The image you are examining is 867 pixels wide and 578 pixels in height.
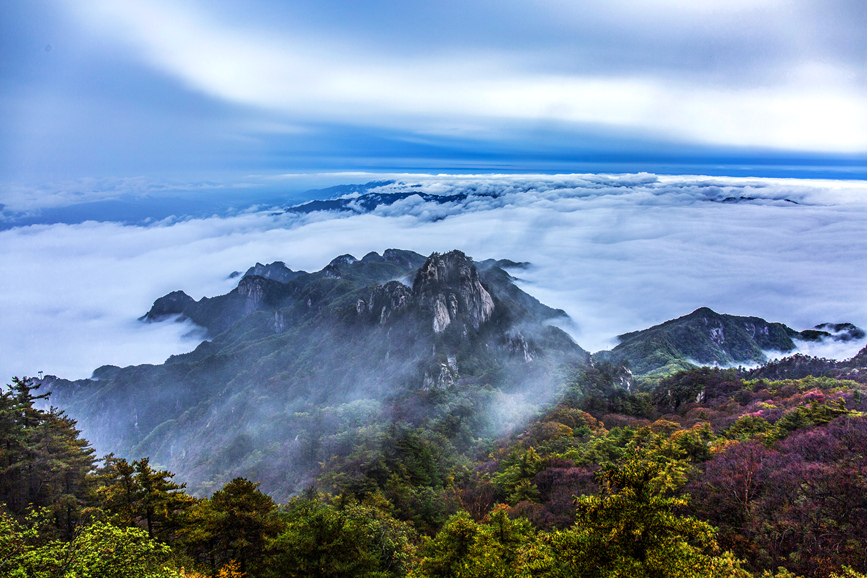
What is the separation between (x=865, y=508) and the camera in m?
20.0

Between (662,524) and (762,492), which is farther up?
(662,524)

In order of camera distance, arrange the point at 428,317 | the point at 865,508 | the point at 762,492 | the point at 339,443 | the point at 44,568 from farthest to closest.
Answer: the point at 428,317 < the point at 339,443 < the point at 762,492 < the point at 865,508 < the point at 44,568

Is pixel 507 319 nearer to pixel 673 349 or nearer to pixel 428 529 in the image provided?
pixel 673 349

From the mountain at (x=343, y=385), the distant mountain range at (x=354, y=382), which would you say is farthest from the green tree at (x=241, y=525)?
the distant mountain range at (x=354, y=382)

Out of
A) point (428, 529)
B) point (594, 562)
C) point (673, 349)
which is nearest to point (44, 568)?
point (594, 562)

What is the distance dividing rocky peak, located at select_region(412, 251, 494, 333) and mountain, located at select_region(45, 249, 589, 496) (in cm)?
49

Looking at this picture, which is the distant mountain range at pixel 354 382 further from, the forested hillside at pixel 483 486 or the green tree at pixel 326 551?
the green tree at pixel 326 551

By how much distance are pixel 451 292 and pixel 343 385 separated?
58438 millimetres

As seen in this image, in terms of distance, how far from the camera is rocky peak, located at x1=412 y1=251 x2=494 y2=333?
158375mm

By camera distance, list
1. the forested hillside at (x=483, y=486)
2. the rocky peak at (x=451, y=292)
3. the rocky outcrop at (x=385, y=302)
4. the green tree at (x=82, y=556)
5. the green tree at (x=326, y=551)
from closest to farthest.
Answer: the green tree at (x=82, y=556), the forested hillside at (x=483, y=486), the green tree at (x=326, y=551), the rocky peak at (x=451, y=292), the rocky outcrop at (x=385, y=302)

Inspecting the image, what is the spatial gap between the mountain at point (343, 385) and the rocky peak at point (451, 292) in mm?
494

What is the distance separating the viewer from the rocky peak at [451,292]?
15838cm

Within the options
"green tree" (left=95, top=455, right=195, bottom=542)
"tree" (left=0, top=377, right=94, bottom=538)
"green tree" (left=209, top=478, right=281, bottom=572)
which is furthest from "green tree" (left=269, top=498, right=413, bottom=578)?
"tree" (left=0, top=377, right=94, bottom=538)

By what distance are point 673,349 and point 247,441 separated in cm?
20158
